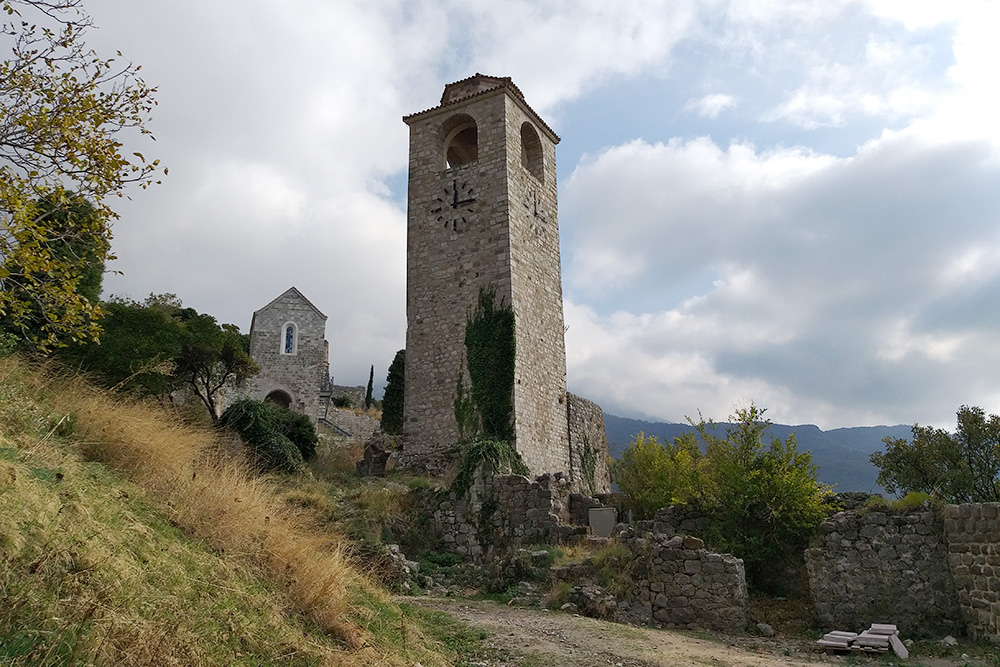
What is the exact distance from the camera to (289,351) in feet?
108

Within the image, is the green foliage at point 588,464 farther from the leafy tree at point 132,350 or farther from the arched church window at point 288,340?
the arched church window at point 288,340

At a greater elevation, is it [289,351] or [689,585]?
[289,351]

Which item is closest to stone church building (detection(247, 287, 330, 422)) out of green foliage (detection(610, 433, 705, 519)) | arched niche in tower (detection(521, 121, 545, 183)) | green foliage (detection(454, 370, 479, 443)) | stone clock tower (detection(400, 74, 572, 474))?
stone clock tower (detection(400, 74, 572, 474))

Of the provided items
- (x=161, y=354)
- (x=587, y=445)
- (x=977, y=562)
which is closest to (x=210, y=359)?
(x=161, y=354)

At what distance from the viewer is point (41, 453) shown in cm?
588

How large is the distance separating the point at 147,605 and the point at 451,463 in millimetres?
13508

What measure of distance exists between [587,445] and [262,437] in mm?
10223

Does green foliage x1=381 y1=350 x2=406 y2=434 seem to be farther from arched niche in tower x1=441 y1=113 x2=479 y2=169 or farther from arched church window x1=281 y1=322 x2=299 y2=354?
arched niche in tower x1=441 y1=113 x2=479 y2=169

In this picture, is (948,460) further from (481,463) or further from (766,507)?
(481,463)

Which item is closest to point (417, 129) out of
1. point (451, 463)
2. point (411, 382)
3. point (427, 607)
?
point (411, 382)

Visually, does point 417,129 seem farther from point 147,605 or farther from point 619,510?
point 147,605

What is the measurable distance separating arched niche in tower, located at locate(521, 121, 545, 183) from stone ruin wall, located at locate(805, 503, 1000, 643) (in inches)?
591

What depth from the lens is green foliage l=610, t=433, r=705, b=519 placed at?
14438 millimetres

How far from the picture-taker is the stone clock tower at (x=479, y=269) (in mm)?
18688
